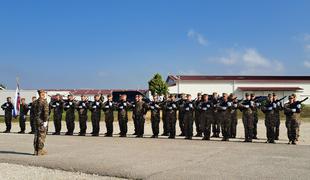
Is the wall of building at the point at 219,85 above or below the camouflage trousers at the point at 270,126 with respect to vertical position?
above

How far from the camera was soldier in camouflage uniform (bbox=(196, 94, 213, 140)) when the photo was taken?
1717 cm

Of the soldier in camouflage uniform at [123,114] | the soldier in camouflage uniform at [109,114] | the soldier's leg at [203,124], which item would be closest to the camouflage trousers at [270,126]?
the soldier's leg at [203,124]

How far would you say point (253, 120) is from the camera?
55.2 ft

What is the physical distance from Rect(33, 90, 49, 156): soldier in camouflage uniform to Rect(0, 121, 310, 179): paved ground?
13.2 inches

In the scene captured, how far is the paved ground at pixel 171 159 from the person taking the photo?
9.56 metres

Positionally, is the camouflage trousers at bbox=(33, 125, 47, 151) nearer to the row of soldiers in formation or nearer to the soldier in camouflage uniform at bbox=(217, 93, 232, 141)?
the row of soldiers in formation

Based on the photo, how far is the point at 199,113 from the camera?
59.0 ft

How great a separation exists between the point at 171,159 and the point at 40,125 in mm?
3794

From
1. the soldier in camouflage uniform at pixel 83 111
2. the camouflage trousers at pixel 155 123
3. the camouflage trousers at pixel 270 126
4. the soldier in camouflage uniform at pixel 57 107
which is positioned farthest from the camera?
the soldier in camouflage uniform at pixel 57 107

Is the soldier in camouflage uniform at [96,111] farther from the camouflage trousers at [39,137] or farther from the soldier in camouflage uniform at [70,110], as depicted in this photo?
the camouflage trousers at [39,137]

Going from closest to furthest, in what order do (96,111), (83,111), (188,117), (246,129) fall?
1. (246,129)
2. (188,117)
3. (96,111)
4. (83,111)

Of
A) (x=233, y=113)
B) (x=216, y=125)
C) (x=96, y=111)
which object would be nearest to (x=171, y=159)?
(x=233, y=113)

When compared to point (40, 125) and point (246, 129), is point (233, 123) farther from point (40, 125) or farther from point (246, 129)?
point (40, 125)

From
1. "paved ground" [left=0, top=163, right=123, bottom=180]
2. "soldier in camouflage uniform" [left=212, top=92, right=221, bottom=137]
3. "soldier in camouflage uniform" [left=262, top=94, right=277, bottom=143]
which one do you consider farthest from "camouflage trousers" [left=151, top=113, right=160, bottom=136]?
"paved ground" [left=0, top=163, right=123, bottom=180]
